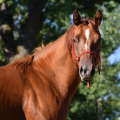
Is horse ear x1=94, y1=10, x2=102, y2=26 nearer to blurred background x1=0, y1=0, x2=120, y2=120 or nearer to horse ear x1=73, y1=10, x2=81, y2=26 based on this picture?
horse ear x1=73, y1=10, x2=81, y2=26

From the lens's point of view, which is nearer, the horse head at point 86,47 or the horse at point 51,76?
the horse at point 51,76

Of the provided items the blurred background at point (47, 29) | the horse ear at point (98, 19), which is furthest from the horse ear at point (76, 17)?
the blurred background at point (47, 29)

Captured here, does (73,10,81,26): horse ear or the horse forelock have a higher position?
(73,10,81,26): horse ear

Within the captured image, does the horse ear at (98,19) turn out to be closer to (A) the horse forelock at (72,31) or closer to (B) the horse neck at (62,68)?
(A) the horse forelock at (72,31)

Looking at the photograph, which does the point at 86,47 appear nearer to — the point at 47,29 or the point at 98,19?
the point at 98,19

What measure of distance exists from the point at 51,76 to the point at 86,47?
2.45ft

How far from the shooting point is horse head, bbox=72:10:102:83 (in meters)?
2.73

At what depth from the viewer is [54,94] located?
9.42 feet

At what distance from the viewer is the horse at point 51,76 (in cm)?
263

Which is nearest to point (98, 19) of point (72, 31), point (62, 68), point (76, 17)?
point (76, 17)

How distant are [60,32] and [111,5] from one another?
2860mm

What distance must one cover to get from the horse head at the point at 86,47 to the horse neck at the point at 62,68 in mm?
200

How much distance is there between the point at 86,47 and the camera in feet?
9.41

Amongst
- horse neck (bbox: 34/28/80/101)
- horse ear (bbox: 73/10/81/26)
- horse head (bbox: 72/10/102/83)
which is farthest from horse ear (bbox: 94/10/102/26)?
horse neck (bbox: 34/28/80/101)
